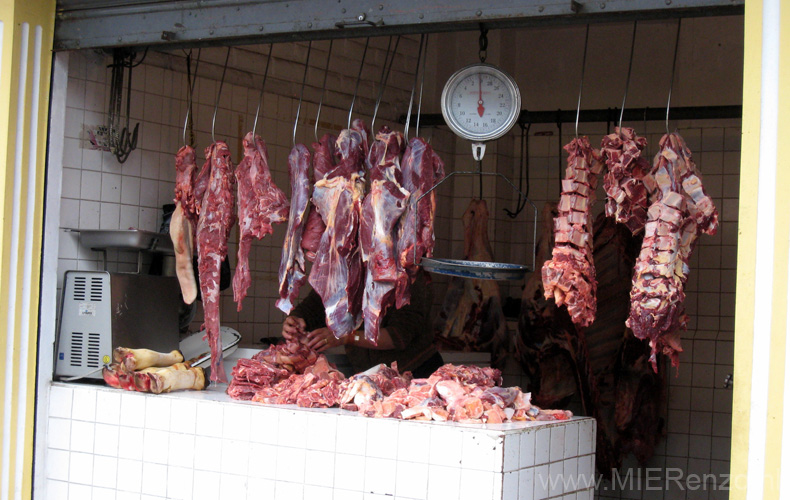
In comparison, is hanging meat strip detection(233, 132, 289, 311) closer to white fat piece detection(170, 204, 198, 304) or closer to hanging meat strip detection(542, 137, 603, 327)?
white fat piece detection(170, 204, 198, 304)

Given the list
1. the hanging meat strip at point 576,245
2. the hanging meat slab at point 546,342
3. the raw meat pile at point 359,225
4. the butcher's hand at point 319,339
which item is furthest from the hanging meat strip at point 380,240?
the hanging meat slab at point 546,342

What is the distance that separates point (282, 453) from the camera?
4.30 meters

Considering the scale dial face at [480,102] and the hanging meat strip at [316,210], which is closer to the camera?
the scale dial face at [480,102]

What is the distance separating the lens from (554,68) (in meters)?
8.10

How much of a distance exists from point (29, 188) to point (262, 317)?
2.30 m

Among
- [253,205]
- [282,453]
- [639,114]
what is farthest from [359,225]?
[639,114]

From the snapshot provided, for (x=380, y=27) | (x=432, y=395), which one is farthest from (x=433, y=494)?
(x=380, y=27)

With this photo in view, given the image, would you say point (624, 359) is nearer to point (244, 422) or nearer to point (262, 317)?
point (262, 317)

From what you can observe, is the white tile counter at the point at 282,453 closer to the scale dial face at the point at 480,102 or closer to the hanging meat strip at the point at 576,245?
the hanging meat strip at the point at 576,245

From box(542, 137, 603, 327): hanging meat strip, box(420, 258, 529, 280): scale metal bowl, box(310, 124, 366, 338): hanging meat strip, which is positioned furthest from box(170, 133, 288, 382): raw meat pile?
box(542, 137, 603, 327): hanging meat strip

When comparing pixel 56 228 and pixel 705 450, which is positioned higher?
pixel 56 228

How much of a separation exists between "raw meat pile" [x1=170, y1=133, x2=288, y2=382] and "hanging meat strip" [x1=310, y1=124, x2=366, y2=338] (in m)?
0.32

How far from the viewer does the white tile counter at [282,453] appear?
3.78 metres

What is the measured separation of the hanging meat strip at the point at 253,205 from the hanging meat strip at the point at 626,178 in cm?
185
